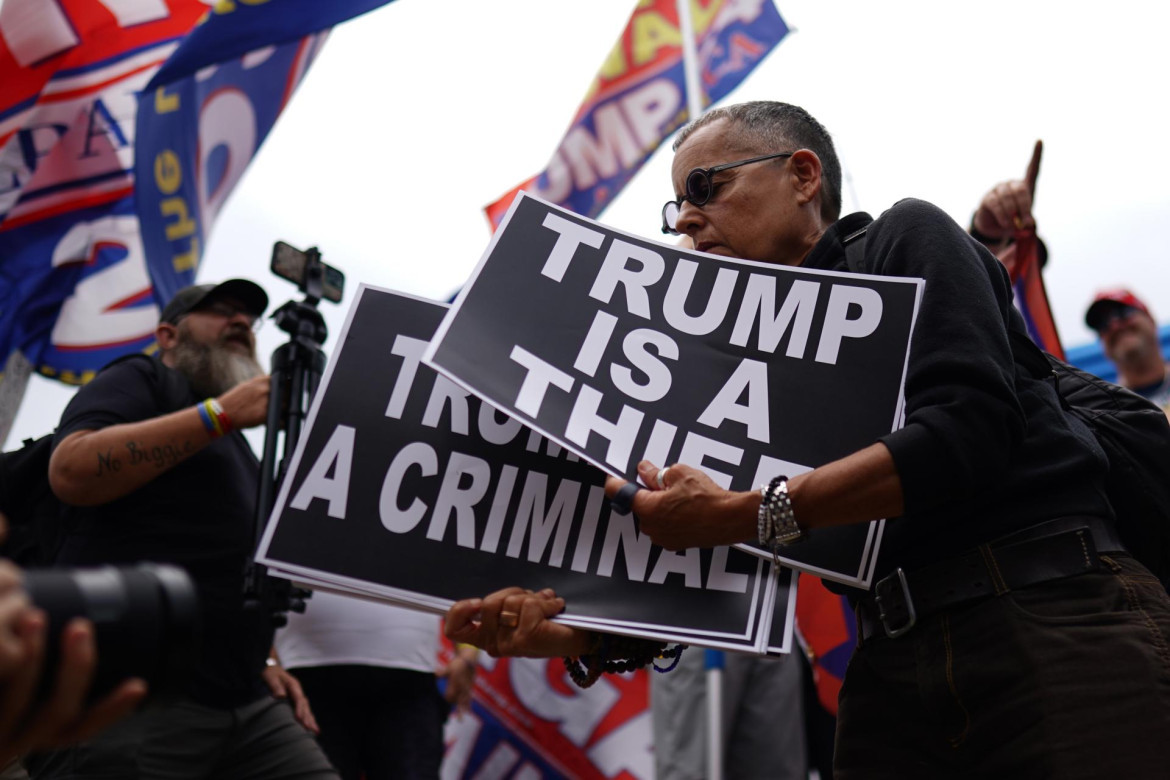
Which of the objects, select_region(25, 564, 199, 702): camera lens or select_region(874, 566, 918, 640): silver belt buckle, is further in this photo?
select_region(874, 566, 918, 640): silver belt buckle

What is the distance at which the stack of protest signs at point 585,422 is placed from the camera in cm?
190

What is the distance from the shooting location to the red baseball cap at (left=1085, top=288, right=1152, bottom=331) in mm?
5121

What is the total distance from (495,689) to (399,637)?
208 centimetres

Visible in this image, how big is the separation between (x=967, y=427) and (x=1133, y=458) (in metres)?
0.45

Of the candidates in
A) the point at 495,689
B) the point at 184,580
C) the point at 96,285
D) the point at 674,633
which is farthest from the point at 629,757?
the point at 184,580

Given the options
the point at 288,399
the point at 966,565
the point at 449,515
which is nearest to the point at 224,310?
the point at 288,399

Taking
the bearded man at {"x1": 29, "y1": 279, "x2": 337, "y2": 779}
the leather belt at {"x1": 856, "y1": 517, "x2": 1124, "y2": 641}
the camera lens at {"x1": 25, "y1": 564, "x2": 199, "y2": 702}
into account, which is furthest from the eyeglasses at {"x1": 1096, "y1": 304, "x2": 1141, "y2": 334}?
the camera lens at {"x1": 25, "y1": 564, "x2": 199, "y2": 702}

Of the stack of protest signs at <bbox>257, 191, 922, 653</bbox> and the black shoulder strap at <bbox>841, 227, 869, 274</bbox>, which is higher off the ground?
the black shoulder strap at <bbox>841, 227, 869, 274</bbox>

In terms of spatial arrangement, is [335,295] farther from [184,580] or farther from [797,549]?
[184,580]

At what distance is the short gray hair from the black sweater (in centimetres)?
45

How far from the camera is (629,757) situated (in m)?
5.76

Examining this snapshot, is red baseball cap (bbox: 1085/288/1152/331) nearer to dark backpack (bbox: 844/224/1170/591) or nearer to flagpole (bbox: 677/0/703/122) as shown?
flagpole (bbox: 677/0/703/122)

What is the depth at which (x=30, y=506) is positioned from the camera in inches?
123

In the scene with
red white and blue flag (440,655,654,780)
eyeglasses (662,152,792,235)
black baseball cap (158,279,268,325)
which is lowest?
red white and blue flag (440,655,654,780)
